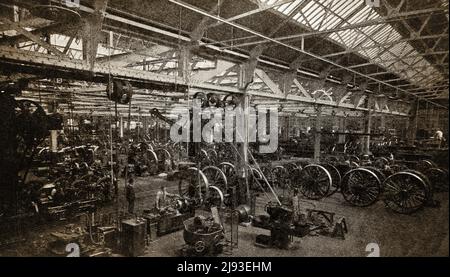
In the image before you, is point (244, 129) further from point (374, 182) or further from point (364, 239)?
point (364, 239)

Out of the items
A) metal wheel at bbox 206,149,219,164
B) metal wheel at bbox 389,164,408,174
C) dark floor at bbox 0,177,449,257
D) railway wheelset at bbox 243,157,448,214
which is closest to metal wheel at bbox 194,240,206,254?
dark floor at bbox 0,177,449,257

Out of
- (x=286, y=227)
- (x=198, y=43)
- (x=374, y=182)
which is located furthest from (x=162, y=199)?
(x=374, y=182)

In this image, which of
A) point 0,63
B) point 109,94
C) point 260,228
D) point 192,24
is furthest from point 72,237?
point 192,24

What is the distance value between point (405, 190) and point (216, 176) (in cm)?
598

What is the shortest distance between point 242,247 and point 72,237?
366cm

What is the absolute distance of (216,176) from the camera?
1039 cm

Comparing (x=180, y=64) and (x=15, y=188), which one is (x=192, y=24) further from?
(x=15, y=188)

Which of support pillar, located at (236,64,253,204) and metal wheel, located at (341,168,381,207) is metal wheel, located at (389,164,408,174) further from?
support pillar, located at (236,64,253,204)

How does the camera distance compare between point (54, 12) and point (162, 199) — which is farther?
point (162, 199)

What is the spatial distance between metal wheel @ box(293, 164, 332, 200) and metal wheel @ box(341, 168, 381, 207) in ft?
2.67

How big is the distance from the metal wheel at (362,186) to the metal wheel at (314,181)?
81cm

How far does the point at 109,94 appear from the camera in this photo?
6.09 m

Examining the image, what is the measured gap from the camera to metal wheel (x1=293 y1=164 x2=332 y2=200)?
1084 cm

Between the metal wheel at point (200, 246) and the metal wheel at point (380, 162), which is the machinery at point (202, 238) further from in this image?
the metal wheel at point (380, 162)
